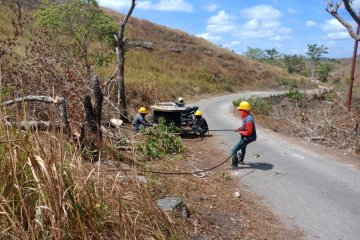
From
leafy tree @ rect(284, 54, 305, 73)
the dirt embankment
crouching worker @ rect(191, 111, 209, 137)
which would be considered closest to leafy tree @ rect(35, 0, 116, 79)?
crouching worker @ rect(191, 111, 209, 137)

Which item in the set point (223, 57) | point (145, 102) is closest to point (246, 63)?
point (223, 57)

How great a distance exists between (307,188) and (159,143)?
4144mm

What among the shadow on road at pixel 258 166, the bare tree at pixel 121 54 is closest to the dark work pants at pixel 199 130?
the bare tree at pixel 121 54

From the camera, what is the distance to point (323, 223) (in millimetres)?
6676

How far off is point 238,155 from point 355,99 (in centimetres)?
→ 2180

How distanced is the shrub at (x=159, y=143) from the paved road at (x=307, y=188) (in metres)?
2.01

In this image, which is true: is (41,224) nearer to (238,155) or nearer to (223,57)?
(238,155)

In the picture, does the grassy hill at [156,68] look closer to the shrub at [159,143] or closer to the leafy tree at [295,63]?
the shrub at [159,143]

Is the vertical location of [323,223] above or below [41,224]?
below

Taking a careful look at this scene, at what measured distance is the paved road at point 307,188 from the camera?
21.8 ft

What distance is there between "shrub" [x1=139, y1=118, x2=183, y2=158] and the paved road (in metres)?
2.01

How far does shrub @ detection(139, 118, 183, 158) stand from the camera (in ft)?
32.2

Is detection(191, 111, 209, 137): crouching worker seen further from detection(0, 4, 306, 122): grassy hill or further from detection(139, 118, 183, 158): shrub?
detection(0, 4, 306, 122): grassy hill

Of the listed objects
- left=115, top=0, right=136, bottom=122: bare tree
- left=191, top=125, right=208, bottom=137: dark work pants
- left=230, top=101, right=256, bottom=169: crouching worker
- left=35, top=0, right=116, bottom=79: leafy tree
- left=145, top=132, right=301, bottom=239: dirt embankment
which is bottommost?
left=145, top=132, right=301, bottom=239: dirt embankment
